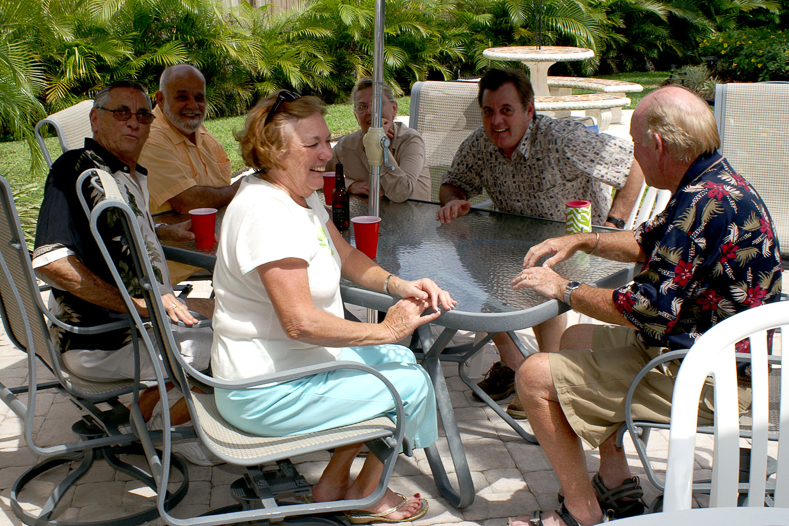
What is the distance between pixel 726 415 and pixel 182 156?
3025mm

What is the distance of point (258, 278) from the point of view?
79.9 inches

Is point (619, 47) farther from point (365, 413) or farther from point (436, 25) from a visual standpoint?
point (365, 413)

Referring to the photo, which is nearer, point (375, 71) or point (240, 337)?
point (240, 337)

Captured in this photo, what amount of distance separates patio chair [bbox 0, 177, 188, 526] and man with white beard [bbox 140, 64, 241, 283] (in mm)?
908

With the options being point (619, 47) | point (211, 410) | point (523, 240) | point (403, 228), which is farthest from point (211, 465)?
point (619, 47)

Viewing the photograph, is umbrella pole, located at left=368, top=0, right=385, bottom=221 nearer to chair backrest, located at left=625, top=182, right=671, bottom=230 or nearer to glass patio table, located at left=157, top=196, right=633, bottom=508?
glass patio table, located at left=157, top=196, right=633, bottom=508

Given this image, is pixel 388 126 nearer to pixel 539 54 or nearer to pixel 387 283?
pixel 387 283

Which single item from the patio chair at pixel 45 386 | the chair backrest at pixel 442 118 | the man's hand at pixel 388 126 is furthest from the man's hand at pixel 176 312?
the chair backrest at pixel 442 118

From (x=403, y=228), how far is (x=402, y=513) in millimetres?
1198

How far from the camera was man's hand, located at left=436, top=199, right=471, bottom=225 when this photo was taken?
10.7 feet

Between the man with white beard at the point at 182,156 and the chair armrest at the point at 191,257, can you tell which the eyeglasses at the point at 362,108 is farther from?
the chair armrest at the point at 191,257

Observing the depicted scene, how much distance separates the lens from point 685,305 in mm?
2107

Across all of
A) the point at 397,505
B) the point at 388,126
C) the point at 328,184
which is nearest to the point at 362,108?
the point at 388,126

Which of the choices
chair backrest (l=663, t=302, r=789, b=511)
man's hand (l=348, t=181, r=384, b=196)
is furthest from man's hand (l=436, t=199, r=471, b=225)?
chair backrest (l=663, t=302, r=789, b=511)
